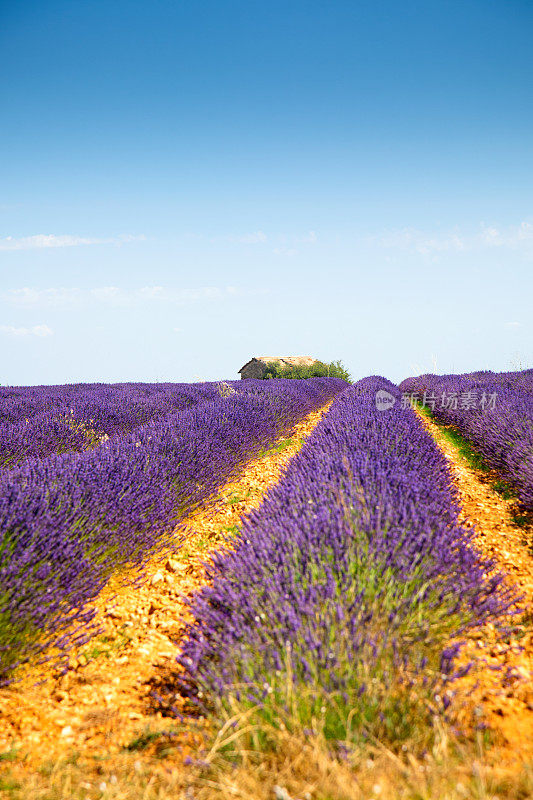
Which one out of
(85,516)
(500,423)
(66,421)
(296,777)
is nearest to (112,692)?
(85,516)

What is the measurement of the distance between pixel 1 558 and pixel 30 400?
562cm

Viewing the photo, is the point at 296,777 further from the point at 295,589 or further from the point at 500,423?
the point at 500,423

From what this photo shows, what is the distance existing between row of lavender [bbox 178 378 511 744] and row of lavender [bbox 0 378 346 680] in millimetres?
686

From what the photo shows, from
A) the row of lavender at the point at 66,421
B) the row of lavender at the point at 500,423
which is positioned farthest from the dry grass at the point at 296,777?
the row of lavender at the point at 66,421

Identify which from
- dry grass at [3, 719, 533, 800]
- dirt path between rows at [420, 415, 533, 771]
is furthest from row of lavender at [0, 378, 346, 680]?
dirt path between rows at [420, 415, 533, 771]

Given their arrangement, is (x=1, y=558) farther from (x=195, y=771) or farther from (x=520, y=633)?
(x=520, y=633)

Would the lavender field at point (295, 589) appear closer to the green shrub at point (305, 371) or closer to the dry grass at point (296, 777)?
the dry grass at point (296, 777)

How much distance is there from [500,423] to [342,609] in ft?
14.9

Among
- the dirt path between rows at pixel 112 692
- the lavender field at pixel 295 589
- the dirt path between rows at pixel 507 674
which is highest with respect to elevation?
the lavender field at pixel 295 589

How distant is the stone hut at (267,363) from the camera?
21.2 m

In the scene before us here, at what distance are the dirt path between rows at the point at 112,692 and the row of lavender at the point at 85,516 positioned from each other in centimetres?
15

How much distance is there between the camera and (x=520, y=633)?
1.93 meters

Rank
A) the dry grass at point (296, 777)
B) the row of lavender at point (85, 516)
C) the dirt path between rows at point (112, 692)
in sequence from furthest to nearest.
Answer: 1. the row of lavender at point (85, 516)
2. the dirt path between rows at point (112, 692)
3. the dry grass at point (296, 777)

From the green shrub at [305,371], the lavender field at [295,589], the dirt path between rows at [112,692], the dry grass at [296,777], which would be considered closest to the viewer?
the dry grass at [296,777]
